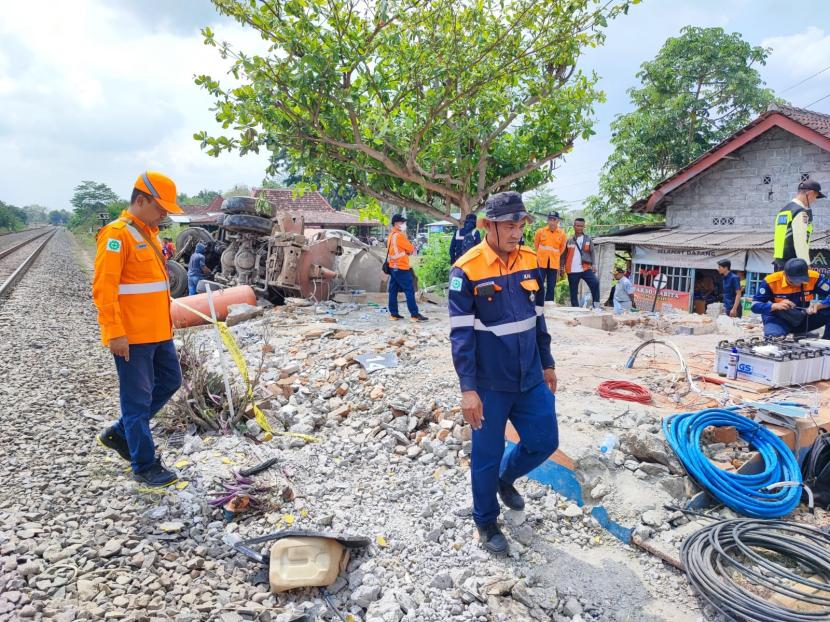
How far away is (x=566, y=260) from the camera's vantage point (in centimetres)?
961

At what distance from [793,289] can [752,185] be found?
843 cm

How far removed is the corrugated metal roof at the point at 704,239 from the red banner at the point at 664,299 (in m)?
1.31

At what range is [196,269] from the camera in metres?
11.2

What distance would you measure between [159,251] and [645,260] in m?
13.3

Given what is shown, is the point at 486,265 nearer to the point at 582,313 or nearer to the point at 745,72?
the point at 582,313

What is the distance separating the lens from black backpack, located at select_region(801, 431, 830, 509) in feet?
11.5

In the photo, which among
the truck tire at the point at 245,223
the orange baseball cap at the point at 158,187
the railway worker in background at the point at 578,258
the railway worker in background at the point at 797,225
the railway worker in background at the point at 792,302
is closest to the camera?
the orange baseball cap at the point at 158,187

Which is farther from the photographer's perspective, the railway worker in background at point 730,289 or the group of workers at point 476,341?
the railway worker in background at point 730,289

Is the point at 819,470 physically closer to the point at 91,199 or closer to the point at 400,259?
the point at 400,259

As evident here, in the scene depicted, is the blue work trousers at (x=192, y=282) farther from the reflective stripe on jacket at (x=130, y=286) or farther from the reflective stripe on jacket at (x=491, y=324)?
the reflective stripe on jacket at (x=491, y=324)

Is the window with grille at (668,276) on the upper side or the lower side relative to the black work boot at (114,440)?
upper

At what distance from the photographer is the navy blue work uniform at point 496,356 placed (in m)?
2.77

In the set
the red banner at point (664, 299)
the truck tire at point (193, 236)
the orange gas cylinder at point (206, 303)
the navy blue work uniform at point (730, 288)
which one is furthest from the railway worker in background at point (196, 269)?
the navy blue work uniform at point (730, 288)

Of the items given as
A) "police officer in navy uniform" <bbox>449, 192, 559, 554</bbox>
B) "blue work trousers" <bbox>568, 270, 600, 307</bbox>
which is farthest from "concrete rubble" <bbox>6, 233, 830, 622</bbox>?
"blue work trousers" <bbox>568, 270, 600, 307</bbox>
